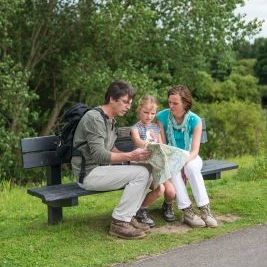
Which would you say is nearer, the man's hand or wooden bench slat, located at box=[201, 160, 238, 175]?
the man's hand

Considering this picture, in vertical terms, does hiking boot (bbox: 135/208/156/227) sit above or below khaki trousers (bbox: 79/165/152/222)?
below

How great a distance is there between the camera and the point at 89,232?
17.6 ft

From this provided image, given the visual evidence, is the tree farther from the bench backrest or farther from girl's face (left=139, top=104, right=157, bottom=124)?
the bench backrest

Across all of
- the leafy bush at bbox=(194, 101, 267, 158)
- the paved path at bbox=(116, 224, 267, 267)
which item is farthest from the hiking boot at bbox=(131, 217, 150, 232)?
the leafy bush at bbox=(194, 101, 267, 158)

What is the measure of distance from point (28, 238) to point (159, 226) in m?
1.27

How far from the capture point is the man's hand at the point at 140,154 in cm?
524

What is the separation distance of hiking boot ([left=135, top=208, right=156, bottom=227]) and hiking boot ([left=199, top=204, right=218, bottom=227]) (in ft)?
1.58

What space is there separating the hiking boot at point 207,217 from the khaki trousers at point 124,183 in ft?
2.39

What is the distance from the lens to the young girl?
562cm

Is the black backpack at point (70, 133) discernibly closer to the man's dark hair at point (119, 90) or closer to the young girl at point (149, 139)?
the man's dark hair at point (119, 90)

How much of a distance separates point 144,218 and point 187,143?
2.98ft

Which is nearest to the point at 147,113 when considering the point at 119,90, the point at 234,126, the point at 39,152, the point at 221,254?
the point at 119,90

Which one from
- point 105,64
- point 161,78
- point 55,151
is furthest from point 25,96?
point 55,151

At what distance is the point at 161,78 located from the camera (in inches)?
653
